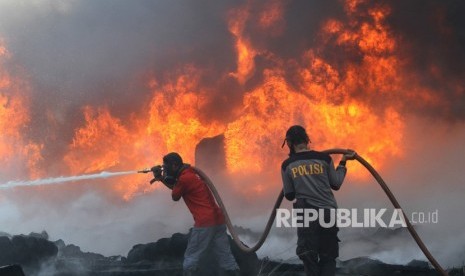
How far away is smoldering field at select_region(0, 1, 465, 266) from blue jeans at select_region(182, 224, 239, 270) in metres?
5.16

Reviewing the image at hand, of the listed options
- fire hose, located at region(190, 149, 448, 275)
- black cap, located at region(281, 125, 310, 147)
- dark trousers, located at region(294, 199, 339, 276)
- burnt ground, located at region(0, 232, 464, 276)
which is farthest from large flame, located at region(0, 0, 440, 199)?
dark trousers, located at region(294, 199, 339, 276)

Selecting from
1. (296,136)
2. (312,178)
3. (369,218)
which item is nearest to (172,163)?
(296,136)

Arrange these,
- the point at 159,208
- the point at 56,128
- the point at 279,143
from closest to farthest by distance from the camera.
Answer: the point at 279,143
the point at 159,208
the point at 56,128

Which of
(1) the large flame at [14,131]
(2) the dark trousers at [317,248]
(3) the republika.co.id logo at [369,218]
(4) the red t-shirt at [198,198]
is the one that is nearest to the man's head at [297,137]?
(2) the dark trousers at [317,248]

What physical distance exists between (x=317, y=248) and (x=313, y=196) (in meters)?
0.58

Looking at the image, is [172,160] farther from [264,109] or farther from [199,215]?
[264,109]

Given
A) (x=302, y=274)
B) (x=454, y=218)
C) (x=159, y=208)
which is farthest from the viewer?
(x=159, y=208)

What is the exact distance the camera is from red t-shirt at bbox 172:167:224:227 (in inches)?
291

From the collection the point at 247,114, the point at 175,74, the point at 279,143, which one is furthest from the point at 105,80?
the point at 279,143

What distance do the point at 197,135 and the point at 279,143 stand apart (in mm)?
2738

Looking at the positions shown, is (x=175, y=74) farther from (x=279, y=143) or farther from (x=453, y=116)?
(x=453, y=116)

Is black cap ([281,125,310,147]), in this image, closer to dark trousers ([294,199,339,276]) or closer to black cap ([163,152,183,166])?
dark trousers ([294,199,339,276])

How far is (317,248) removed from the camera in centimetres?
555

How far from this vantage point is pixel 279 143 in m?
15.8
